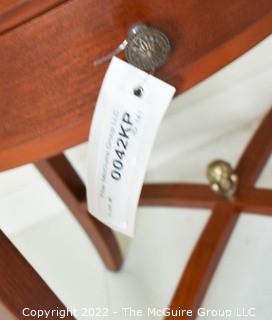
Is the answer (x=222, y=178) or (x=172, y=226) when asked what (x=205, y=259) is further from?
(x=172, y=226)

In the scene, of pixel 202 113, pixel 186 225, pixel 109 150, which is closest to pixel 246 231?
pixel 186 225

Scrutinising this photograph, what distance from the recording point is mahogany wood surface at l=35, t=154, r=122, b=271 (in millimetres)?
783

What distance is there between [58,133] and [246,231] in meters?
0.61

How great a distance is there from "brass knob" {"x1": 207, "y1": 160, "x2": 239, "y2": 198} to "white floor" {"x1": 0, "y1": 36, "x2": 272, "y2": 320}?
0.11 metres

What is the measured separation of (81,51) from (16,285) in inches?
8.1

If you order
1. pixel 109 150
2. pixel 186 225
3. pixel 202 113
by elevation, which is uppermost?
pixel 202 113

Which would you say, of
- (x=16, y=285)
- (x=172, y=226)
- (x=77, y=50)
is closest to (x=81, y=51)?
(x=77, y=50)

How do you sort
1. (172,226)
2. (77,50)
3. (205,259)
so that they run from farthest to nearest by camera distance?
(172,226) → (205,259) → (77,50)

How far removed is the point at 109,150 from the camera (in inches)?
15.9

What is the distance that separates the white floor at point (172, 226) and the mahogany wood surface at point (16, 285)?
0.44 metres

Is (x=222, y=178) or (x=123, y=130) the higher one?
(x=222, y=178)

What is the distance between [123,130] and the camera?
39cm

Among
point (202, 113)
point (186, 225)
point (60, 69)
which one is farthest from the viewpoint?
point (202, 113)

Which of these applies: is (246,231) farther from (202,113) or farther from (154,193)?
(202,113)
